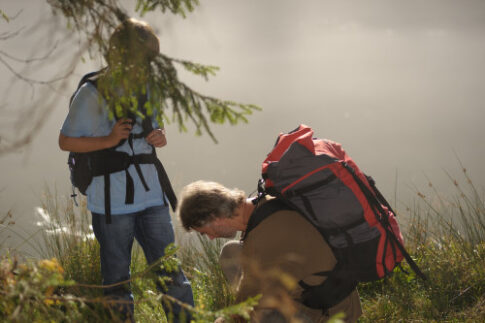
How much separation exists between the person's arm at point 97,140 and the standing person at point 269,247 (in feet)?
1.57

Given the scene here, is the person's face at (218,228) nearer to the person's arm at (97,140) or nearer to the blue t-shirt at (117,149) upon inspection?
the blue t-shirt at (117,149)

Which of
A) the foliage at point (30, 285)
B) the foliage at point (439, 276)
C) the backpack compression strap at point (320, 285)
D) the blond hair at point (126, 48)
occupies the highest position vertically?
the blond hair at point (126, 48)

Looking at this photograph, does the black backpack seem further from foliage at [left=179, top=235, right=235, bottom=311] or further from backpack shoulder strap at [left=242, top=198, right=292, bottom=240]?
foliage at [left=179, top=235, right=235, bottom=311]

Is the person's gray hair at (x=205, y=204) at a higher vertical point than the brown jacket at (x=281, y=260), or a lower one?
higher

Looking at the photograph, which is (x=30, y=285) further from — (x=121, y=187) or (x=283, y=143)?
(x=283, y=143)

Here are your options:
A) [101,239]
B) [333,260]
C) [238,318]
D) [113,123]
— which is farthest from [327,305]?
[113,123]

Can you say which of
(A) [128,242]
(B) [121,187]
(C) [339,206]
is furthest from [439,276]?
(B) [121,187]

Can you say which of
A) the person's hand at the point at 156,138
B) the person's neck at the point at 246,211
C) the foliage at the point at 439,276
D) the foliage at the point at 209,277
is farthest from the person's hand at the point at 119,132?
the foliage at the point at 439,276

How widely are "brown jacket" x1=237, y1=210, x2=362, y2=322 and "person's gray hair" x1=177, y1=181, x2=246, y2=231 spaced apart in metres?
0.24

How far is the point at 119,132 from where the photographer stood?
215cm

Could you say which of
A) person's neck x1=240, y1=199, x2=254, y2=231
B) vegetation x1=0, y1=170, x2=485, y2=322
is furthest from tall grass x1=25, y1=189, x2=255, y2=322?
person's neck x1=240, y1=199, x2=254, y2=231

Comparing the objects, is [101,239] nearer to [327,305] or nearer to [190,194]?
[190,194]

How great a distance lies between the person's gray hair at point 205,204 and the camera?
214 cm

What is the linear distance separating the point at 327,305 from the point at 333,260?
1.02 ft
